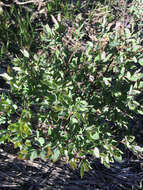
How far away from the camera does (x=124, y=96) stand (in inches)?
64.0

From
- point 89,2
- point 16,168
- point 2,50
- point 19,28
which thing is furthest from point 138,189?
point 89,2

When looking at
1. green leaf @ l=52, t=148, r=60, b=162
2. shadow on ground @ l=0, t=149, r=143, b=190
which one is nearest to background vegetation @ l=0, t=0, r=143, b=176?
green leaf @ l=52, t=148, r=60, b=162

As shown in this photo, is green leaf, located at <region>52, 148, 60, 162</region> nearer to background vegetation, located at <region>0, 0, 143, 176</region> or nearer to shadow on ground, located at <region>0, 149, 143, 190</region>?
background vegetation, located at <region>0, 0, 143, 176</region>

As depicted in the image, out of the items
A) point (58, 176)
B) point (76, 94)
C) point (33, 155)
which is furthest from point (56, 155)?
point (58, 176)

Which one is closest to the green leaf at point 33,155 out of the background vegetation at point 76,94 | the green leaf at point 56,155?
the background vegetation at point 76,94

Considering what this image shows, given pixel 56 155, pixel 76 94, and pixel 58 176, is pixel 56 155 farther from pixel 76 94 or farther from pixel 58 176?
pixel 58 176

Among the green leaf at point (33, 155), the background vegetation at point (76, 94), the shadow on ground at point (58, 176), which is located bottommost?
the shadow on ground at point (58, 176)

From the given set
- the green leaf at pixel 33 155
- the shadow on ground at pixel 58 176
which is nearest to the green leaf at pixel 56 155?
the green leaf at pixel 33 155

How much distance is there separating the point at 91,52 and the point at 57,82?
411mm

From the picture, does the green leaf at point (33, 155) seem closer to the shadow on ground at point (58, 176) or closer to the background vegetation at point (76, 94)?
the background vegetation at point (76, 94)

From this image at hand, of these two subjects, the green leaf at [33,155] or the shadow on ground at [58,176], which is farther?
the shadow on ground at [58,176]

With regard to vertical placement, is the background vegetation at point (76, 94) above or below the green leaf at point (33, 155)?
above

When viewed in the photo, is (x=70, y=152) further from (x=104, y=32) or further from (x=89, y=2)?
(x=89, y=2)

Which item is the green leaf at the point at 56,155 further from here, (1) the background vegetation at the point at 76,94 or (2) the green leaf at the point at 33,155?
(2) the green leaf at the point at 33,155
